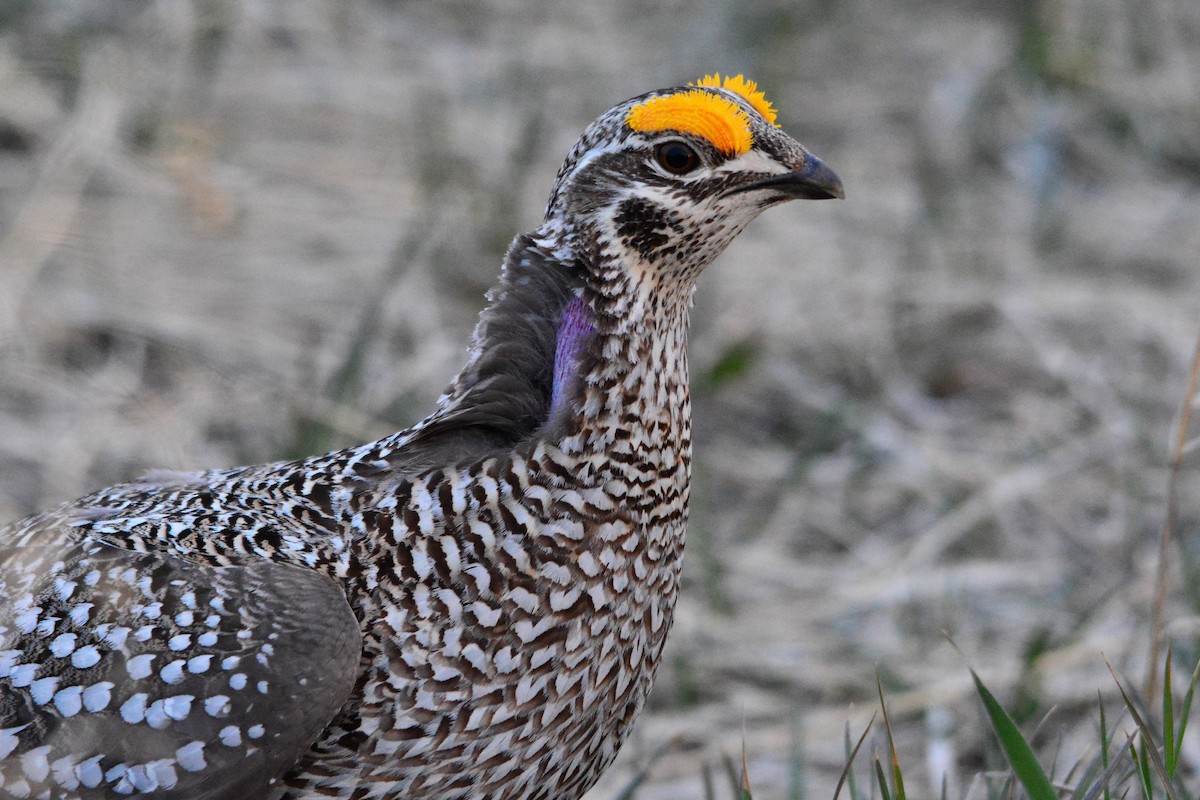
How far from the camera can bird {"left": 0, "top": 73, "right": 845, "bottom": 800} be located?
96.4 inches

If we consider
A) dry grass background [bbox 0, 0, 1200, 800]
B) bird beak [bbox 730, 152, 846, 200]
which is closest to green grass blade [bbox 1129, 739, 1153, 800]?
dry grass background [bbox 0, 0, 1200, 800]

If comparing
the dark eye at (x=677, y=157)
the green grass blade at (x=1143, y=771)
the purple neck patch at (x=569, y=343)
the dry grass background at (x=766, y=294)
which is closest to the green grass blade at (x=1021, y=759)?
the green grass blade at (x=1143, y=771)

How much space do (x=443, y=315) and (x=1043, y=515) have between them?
2323 mm

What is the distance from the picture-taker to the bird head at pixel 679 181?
2.65 metres

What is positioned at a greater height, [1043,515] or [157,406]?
[157,406]

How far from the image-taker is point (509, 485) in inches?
104

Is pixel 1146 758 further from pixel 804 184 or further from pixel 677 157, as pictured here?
pixel 677 157

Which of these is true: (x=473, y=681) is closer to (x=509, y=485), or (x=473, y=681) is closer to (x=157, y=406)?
(x=509, y=485)

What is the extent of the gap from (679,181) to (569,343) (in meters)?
0.34

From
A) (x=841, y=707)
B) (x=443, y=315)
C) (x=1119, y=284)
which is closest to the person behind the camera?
(x=841, y=707)

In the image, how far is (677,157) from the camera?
267cm

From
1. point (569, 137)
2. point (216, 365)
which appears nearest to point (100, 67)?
point (216, 365)

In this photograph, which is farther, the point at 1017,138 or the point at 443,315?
the point at 1017,138

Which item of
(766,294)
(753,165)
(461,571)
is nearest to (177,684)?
(461,571)
